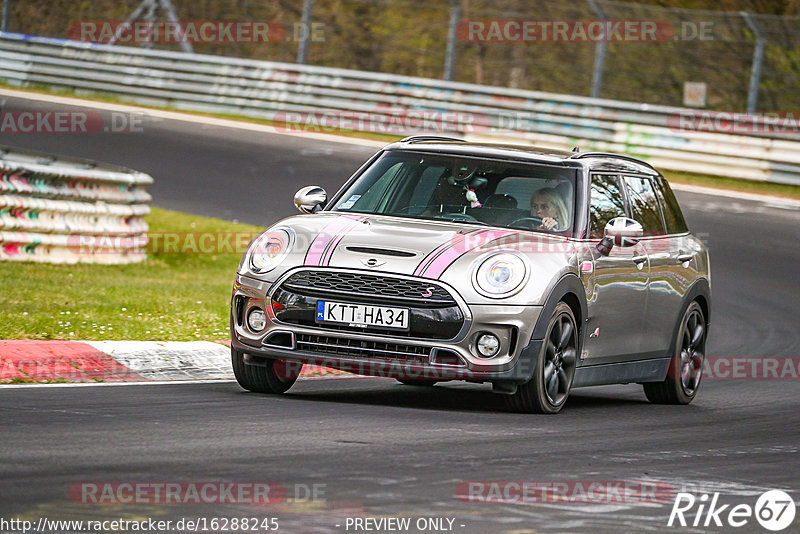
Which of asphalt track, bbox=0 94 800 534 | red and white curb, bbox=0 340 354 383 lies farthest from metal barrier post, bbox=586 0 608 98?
red and white curb, bbox=0 340 354 383

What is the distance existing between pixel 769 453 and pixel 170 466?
346 cm

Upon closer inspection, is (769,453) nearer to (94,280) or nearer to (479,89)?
(94,280)

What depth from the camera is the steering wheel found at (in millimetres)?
9078

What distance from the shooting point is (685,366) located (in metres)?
10.7

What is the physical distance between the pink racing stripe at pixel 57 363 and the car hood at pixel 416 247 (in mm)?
1527

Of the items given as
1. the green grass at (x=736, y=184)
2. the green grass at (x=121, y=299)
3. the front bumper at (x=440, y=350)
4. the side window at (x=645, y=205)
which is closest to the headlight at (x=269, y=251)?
the front bumper at (x=440, y=350)

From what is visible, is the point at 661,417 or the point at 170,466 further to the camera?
the point at 661,417

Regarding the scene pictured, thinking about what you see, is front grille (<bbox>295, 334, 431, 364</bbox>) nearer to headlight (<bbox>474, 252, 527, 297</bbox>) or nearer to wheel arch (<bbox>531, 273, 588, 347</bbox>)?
headlight (<bbox>474, 252, 527, 297</bbox>)

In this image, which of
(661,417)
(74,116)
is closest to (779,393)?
(661,417)

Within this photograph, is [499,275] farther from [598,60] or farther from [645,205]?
[598,60]

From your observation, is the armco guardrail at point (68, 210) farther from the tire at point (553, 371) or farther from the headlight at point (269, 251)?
the tire at point (553, 371)

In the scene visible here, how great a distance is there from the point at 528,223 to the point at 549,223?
0.14m

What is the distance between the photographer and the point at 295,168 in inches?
905

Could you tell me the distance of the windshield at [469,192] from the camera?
917 cm
